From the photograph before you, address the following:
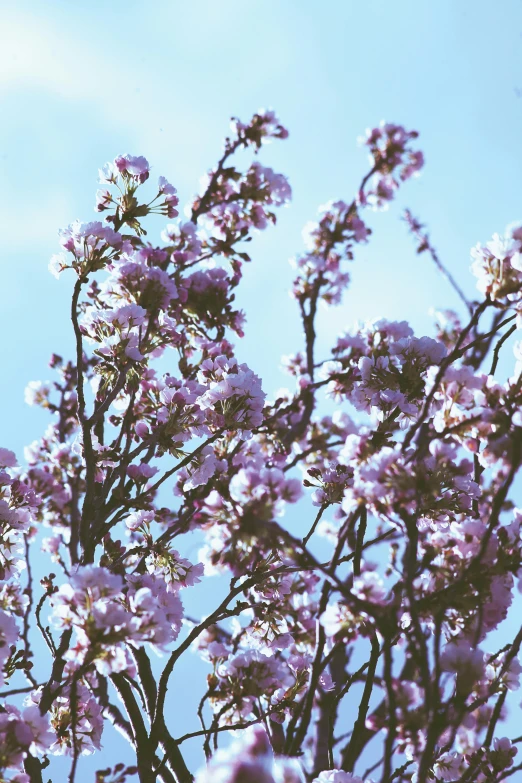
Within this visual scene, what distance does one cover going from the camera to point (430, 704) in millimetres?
1471

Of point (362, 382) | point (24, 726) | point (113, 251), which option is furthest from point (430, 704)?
point (113, 251)

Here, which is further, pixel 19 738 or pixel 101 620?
pixel 19 738

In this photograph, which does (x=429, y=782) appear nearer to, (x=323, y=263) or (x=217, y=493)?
(x=217, y=493)

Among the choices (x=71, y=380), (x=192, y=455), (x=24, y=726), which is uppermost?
(x=71, y=380)

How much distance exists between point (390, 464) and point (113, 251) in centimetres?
201

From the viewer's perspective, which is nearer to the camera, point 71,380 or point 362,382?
point 362,382

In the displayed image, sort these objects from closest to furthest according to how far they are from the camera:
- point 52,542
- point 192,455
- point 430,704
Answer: point 430,704, point 192,455, point 52,542

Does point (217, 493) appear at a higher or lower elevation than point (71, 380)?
lower

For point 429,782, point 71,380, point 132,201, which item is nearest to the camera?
point 429,782

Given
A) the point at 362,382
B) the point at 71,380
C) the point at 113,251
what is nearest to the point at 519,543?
the point at 362,382

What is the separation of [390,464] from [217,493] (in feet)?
1.80

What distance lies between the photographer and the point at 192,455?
3.08 metres

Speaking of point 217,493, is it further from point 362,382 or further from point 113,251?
point 113,251

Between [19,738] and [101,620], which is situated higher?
[101,620]
